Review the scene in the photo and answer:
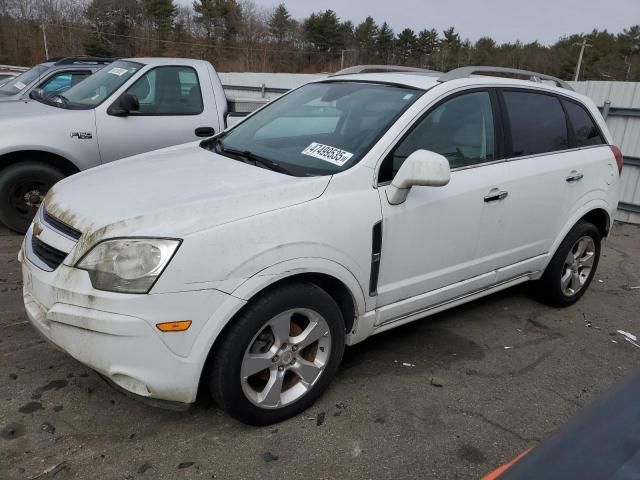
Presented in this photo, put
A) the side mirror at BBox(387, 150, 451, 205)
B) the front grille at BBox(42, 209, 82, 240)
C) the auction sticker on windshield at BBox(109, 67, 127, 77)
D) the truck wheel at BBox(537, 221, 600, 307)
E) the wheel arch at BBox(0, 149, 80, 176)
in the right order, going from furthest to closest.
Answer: the auction sticker on windshield at BBox(109, 67, 127, 77)
the wheel arch at BBox(0, 149, 80, 176)
the truck wheel at BBox(537, 221, 600, 307)
the side mirror at BBox(387, 150, 451, 205)
the front grille at BBox(42, 209, 82, 240)

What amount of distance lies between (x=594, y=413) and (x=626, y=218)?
8.15m

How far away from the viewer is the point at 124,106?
17.5 ft

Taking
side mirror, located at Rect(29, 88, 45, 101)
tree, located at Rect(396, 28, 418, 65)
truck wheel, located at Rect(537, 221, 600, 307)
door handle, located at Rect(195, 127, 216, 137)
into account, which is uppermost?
tree, located at Rect(396, 28, 418, 65)

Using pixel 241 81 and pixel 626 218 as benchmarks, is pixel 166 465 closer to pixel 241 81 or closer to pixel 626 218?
pixel 626 218

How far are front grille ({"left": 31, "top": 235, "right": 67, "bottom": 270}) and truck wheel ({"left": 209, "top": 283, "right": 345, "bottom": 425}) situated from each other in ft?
2.83

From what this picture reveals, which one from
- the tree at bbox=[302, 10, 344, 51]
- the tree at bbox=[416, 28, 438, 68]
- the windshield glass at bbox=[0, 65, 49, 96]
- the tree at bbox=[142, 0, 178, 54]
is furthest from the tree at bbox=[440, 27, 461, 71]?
the windshield glass at bbox=[0, 65, 49, 96]

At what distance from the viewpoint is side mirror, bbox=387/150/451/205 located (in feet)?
8.79

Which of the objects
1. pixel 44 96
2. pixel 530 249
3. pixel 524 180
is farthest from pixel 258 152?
pixel 44 96

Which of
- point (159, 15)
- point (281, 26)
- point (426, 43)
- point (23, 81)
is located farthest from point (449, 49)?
point (23, 81)

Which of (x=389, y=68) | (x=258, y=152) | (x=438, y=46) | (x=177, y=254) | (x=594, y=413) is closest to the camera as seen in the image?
(x=594, y=413)

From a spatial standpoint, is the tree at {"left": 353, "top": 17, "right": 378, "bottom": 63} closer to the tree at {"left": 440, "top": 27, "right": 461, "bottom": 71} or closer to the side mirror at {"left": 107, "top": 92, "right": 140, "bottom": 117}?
the tree at {"left": 440, "top": 27, "right": 461, "bottom": 71}

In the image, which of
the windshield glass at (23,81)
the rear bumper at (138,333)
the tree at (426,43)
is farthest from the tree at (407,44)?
the rear bumper at (138,333)

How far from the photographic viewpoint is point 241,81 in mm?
24297

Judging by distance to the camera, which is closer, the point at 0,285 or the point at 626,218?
the point at 0,285
